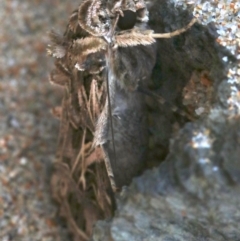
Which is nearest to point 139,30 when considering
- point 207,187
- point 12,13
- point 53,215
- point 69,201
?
point 207,187

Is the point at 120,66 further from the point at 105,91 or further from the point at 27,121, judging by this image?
the point at 27,121

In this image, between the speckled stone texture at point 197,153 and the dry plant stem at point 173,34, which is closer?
the speckled stone texture at point 197,153

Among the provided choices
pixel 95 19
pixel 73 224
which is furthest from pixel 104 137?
pixel 73 224

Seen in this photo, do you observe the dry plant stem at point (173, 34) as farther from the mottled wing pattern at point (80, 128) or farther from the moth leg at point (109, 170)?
the moth leg at point (109, 170)

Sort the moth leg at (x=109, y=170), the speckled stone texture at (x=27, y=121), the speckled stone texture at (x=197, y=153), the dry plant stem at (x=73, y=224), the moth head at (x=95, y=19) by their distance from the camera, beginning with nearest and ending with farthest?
the speckled stone texture at (x=197, y=153) → the moth head at (x=95, y=19) → the moth leg at (x=109, y=170) → the dry plant stem at (x=73, y=224) → the speckled stone texture at (x=27, y=121)

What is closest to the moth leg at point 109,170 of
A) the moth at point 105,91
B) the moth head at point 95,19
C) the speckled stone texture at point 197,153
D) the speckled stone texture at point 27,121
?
the moth at point 105,91

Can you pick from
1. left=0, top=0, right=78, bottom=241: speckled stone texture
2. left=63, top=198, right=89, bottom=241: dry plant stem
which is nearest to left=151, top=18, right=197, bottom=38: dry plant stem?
left=63, top=198, right=89, bottom=241: dry plant stem

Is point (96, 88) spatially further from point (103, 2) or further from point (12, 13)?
point (12, 13)

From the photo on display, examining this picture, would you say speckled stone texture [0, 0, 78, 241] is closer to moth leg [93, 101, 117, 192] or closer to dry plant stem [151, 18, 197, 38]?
moth leg [93, 101, 117, 192]

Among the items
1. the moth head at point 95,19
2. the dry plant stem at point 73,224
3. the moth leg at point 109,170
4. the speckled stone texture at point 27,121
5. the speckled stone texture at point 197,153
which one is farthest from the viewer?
the speckled stone texture at point 27,121
